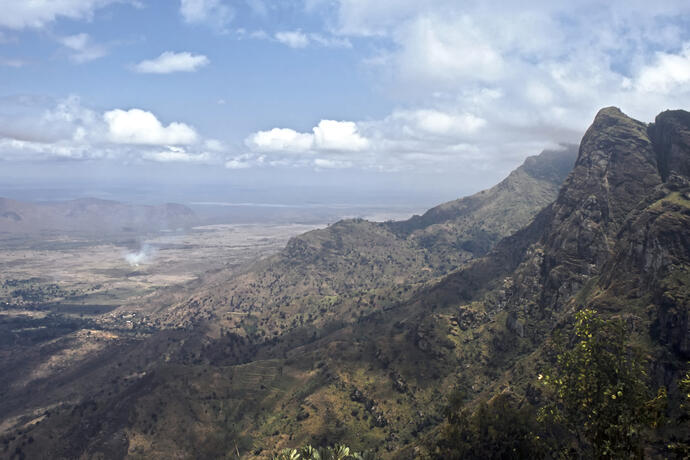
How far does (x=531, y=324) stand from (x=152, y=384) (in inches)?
7037

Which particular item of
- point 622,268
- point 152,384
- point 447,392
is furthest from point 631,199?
point 152,384

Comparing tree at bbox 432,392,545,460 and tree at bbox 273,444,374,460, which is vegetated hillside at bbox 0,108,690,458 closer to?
tree at bbox 432,392,545,460

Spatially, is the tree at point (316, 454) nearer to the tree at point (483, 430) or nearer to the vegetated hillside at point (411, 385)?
the tree at point (483, 430)

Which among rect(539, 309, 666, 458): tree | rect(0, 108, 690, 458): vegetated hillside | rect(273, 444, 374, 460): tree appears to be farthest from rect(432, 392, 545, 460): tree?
rect(539, 309, 666, 458): tree

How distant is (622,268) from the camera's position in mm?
140625

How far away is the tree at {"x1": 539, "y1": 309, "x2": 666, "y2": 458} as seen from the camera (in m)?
32.0

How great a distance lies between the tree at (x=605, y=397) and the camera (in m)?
32.0

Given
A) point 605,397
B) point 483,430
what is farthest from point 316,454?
point 483,430

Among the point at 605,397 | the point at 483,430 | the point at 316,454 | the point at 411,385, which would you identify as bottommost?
the point at 411,385

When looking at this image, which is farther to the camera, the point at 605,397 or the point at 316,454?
the point at 316,454

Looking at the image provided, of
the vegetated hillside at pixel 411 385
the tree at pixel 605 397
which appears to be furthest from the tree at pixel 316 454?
the vegetated hillside at pixel 411 385

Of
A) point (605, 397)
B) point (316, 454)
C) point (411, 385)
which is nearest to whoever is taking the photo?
point (605, 397)

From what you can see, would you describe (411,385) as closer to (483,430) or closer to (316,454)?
(483,430)

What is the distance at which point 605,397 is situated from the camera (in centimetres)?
3459
